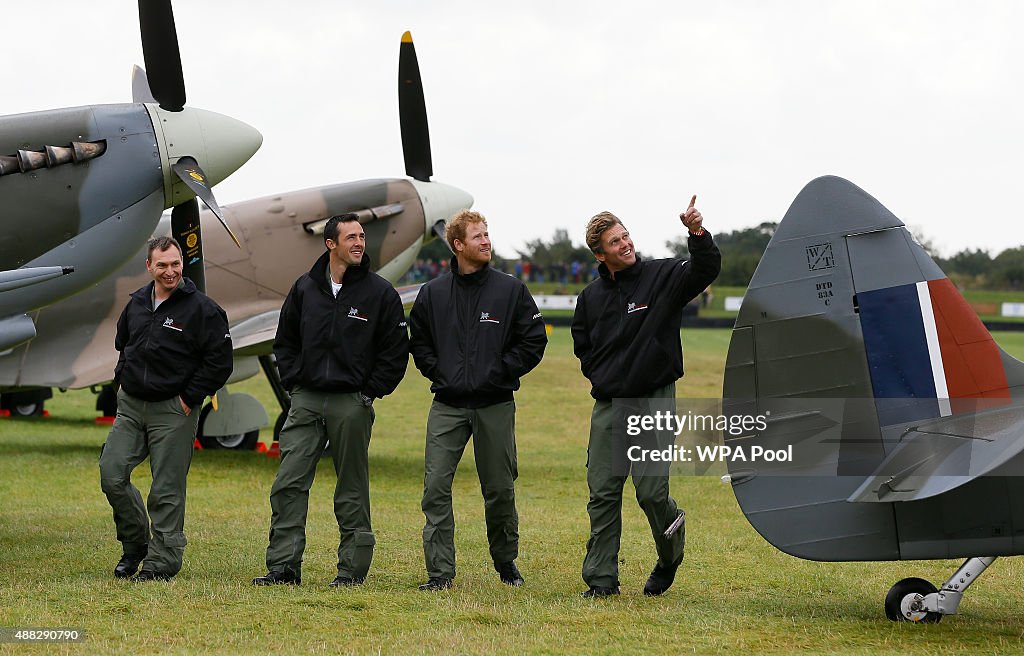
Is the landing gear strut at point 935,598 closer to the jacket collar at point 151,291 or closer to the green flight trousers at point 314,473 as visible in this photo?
the green flight trousers at point 314,473

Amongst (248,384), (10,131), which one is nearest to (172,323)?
(10,131)

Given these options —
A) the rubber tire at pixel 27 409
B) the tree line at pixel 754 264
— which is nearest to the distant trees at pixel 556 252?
the tree line at pixel 754 264

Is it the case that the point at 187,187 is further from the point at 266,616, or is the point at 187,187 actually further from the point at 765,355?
the point at 765,355

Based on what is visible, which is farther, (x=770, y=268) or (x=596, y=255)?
(x=596, y=255)

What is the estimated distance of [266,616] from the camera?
4.96 m

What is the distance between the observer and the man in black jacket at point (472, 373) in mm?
5746

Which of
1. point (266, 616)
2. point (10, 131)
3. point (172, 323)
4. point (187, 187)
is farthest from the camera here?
point (187, 187)

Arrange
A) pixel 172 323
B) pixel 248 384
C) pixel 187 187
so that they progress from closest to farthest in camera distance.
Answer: pixel 172 323 → pixel 187 187 → pixel 248 384

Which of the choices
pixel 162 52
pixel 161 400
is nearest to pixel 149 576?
pixel 161 400

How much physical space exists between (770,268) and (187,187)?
4.27 metres

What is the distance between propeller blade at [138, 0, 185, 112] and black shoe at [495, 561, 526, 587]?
4.25m

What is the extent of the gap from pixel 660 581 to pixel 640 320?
1.30 meters

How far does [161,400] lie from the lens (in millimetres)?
5922

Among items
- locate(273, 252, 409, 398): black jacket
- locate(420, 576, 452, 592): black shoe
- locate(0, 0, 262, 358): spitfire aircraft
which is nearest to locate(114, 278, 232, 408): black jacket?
locate(273, 252, 409, 398): black jacket
